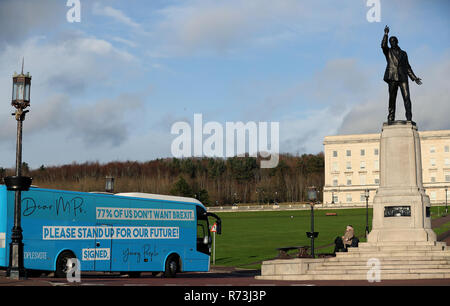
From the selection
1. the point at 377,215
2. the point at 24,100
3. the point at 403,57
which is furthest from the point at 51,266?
the point at 403,57

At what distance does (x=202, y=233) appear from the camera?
34188mm

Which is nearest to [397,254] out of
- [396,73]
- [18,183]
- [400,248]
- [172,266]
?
[400,248]

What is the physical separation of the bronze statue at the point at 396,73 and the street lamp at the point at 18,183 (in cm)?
1599

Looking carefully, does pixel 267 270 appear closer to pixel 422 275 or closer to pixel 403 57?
pixel 422 275

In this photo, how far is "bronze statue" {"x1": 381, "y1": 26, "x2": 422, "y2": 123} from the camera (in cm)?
2931

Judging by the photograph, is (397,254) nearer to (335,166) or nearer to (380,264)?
(380,264)

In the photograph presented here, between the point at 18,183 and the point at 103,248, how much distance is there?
283 inches

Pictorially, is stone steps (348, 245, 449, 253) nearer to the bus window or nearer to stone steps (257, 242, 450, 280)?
stone steps (257, 242, 450, 280)

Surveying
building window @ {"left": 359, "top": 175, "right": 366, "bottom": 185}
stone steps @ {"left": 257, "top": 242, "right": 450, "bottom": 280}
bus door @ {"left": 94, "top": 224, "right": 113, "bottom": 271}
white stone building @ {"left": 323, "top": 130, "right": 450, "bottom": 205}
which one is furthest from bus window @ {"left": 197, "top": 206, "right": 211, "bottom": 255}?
building window @ {"left": 359, "top": 175, "right": 366, "bottom": 185}

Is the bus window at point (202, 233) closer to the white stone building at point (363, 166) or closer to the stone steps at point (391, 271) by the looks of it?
the stone steps at point (391, 271)

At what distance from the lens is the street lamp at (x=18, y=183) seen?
2195cm
